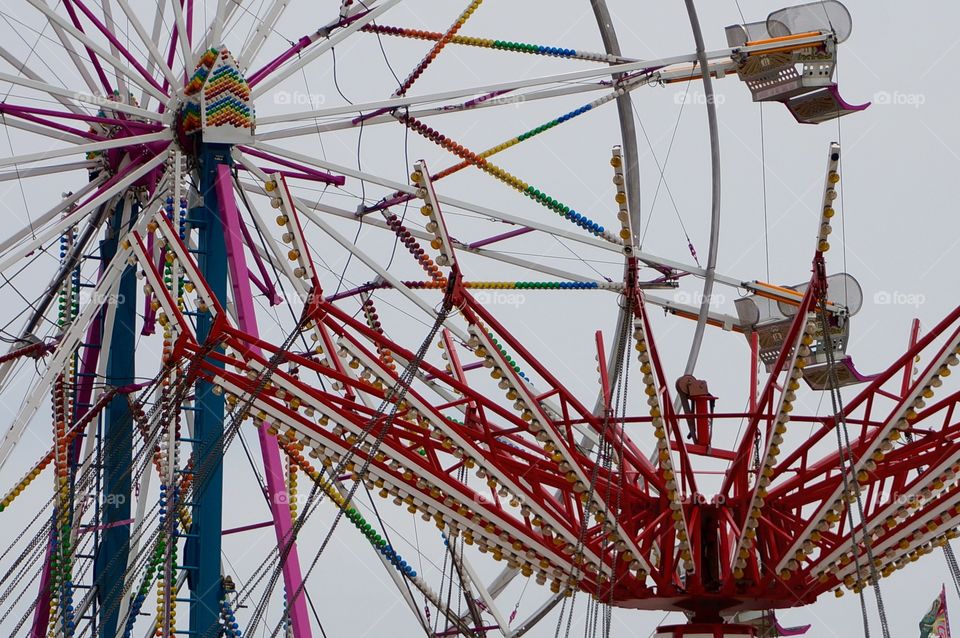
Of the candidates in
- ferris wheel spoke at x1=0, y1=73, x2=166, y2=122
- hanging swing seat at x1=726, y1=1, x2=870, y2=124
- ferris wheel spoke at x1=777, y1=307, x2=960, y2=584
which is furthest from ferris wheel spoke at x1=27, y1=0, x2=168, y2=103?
ferris wheel spoke at x1=777, y1=307, x2=960, y2=584

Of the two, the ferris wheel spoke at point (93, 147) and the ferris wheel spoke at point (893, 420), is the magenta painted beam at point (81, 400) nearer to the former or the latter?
the ferris wheel spoke at point (93, 147)

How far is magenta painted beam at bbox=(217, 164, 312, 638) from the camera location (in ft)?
65.6

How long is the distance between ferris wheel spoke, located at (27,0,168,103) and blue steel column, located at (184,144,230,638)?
1167mm

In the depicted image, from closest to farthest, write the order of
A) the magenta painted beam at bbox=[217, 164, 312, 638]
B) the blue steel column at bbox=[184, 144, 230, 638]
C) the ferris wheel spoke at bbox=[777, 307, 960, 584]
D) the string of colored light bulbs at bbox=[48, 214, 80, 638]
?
the ferris wheel spoke at bbox=[777, 307, 960, 584] → the magenta painted beam at bbox=[217, 164, 312, 638] → the blue steel column at bbox=[184, 144, 230, 638] → the string of colored light bulbs at bbox=[48, 214, 80, 638]

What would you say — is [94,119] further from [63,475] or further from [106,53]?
[63,475]

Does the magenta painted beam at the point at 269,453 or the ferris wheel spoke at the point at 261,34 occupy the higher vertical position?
the ferris wheel spoke at the point at 261,34

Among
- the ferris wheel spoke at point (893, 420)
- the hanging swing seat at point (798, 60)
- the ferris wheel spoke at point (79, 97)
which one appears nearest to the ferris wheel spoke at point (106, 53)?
the ferris wheel spoke at point (79, 97)

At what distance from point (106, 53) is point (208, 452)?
16.3 feet

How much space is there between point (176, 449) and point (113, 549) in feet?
8.02

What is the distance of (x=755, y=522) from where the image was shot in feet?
58.8

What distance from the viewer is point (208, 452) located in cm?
2142

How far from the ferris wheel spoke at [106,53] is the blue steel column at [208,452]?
3.83 feet

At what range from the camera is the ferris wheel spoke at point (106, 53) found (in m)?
21.8

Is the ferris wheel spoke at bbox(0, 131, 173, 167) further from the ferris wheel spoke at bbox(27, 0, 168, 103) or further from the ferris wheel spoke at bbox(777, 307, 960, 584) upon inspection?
the ferris wheel spoke at bbox(777, 307, 960, 584)
